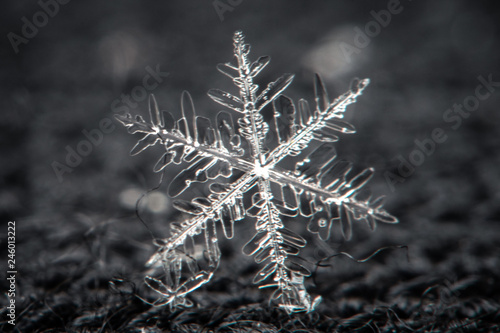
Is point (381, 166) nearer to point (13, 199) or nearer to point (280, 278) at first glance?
point (280, 278)

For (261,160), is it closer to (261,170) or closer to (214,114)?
(261,170)

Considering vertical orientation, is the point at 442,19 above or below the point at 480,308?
above

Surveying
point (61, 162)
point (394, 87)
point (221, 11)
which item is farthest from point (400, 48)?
point (61, 162)

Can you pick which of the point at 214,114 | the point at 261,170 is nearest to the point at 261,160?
the point at 261,170
